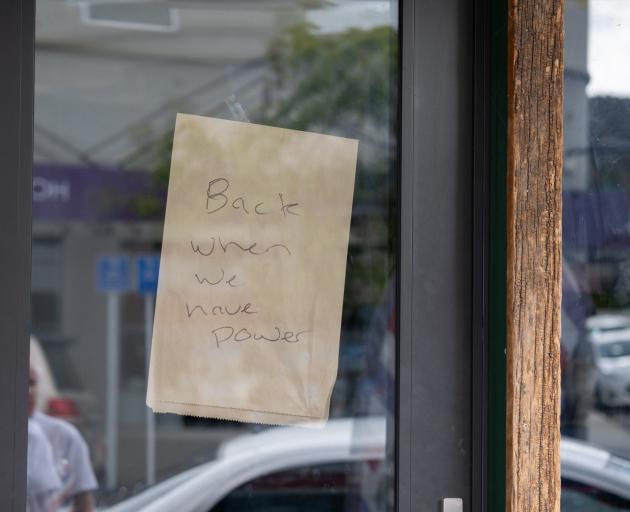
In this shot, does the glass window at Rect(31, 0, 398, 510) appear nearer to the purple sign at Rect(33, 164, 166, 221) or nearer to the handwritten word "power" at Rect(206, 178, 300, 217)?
the purple sign at Rect(33, 164, 166, 221)

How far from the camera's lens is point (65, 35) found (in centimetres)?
272

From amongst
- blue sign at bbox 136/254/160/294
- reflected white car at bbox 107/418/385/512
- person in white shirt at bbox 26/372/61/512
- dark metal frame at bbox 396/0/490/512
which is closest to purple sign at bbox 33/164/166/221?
blue sign at bbox 136/254/160/294

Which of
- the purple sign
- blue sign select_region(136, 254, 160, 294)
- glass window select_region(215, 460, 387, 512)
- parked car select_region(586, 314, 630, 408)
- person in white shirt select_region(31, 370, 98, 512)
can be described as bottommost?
person in white shirt select_region(31, 370, 98, 512)

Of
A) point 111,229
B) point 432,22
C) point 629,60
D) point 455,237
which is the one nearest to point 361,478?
point 455,237

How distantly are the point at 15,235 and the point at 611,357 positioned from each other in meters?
1.27

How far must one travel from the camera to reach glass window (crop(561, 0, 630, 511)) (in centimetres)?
154

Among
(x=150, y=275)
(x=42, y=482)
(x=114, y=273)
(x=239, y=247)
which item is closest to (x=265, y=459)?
(x=42, y=482)

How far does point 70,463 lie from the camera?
2490mm

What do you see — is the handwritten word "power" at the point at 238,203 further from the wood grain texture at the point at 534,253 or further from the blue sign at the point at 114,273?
the blue sign at the point at 114,273

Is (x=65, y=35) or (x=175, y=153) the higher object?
(x=65, y=35)

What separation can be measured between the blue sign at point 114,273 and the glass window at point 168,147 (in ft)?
0.15

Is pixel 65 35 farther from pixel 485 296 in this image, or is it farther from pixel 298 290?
pixel 485 296

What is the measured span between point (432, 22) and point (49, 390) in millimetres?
3304

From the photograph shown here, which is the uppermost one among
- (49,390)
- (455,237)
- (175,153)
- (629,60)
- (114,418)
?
(629,60)
